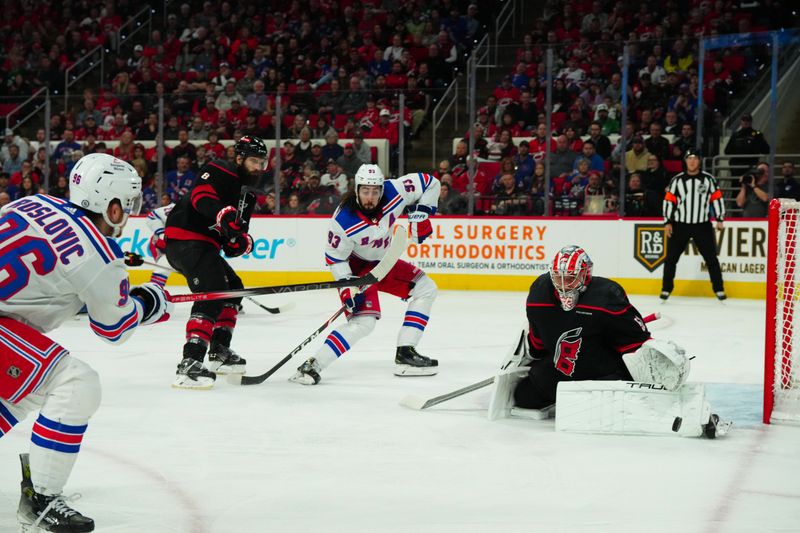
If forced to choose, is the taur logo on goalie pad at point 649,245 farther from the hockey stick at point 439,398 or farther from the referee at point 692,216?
the hockey stick at point 439,398

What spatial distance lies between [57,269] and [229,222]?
241cm

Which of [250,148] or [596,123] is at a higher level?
[596,123]

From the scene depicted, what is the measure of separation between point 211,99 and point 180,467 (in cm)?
814

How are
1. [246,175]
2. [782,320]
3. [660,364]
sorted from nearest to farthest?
1. [660,364]
2. [782,320]
3. [246,175]

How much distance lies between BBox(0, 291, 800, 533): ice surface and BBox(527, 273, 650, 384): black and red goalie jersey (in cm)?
28

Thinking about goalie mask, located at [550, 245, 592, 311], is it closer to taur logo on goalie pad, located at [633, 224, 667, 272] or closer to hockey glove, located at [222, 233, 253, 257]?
hockey glove, located at [222, 233, 253, 257]

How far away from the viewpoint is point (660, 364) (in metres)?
3.84

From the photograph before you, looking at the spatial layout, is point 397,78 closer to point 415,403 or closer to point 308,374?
point 308,374

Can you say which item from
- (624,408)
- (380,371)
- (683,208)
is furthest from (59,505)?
(683,208)

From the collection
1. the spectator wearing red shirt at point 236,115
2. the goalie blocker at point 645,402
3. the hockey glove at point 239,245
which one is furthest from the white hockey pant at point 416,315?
the spectator wearing red shirt at point 236,115

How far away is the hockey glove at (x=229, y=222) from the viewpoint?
501 cm

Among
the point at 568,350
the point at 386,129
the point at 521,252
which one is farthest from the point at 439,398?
the point at 386,129

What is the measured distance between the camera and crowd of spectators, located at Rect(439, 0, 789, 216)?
9.72 m

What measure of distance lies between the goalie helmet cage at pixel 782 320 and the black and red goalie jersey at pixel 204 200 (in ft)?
8.47
